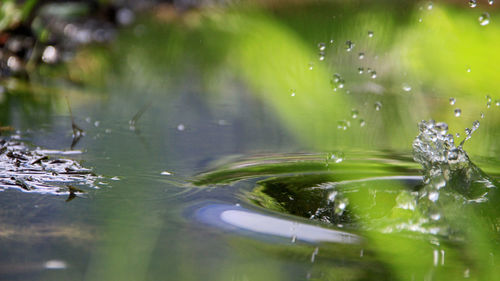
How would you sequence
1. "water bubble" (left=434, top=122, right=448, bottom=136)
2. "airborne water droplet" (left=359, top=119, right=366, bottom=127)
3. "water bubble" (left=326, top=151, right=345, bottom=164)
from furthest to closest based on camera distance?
"airborne water droplet" (left=359, top=119, right=366, bottom=127)
"water bubble" (left=326, top=151, right=345, bottom=164)
"water bubble" (left=434, top=122, right=448, bottom=136)

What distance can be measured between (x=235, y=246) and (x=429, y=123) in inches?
23.0

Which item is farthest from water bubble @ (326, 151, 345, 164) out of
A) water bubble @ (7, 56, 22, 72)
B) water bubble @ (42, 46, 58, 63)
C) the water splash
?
water bubble @ (42, 46, 58, 63)

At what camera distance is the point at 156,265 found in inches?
28.6

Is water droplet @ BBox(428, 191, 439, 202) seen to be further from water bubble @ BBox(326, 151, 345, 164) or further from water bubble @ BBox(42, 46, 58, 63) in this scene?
water bubble @ BBox(42, 46, 58, 63)

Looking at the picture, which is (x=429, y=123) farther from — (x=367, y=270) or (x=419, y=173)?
(x=367, y=270)

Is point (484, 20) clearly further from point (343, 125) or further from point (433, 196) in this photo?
point (343, 125)

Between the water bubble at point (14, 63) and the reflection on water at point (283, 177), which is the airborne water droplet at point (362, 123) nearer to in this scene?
the reflection on water at point (283, 177)

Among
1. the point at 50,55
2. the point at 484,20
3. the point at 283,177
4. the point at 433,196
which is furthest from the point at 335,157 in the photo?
the point at 50,55

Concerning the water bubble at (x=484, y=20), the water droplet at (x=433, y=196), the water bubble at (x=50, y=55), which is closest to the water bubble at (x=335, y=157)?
the water droplet at (x=433, y=196)

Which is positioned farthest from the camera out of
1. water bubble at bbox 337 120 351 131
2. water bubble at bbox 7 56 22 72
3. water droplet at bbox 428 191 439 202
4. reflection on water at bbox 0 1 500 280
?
water bubble at bbox 7 56 22 72

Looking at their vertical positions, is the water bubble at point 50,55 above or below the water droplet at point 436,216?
above

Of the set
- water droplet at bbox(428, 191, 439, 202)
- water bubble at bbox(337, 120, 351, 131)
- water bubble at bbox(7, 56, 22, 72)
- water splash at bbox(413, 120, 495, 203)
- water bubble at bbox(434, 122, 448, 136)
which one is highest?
water bubble at bbox(7, 56, 22, 72)

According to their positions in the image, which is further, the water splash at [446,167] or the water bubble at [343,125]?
the water bubble at [343,125]

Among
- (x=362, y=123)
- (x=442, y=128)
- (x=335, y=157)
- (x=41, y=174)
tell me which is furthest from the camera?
(x=362, y=123)
